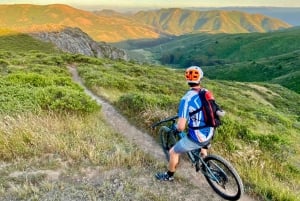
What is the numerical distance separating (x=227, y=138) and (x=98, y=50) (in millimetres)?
114613

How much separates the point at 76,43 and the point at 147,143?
368ft

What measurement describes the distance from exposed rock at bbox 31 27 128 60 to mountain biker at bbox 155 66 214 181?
10826 centimetres

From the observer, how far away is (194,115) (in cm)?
801

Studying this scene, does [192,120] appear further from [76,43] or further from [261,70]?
[261,70]

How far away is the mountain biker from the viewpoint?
25.8 feet

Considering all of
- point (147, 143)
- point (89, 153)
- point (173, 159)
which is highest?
point (173, 159)

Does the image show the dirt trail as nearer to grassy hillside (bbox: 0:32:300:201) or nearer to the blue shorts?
grassy hillside (bbox: 0:32:300:201)

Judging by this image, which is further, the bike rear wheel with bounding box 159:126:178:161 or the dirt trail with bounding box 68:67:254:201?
the bike rear wheel with bounding box 159:126:178:161

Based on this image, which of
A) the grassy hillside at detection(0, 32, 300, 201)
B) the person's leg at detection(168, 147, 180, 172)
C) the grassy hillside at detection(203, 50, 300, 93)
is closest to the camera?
the grassy hillside at detection(0, 32, 300, 201)

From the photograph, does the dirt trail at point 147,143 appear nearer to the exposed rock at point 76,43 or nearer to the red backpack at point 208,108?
the red backpack at point 208,108

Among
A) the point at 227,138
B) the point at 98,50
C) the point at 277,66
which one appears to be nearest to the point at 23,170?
the point at 227,138

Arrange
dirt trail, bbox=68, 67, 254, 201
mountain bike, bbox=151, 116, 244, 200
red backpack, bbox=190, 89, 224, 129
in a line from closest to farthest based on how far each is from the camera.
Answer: red backpack, bbox=190, 89, 224, 129, mountain bike, bbox=151, 116, 244, 200, dirt trail, bbox=68, 67, 254, 201

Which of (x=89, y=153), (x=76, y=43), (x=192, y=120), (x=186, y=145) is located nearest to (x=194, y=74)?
(x=192, y=120)

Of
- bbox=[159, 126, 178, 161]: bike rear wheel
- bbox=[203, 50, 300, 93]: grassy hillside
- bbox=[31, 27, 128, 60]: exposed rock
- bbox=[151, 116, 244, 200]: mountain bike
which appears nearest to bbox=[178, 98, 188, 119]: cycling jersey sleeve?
bbox=[151, 116, 244, 200]: mountain bike
